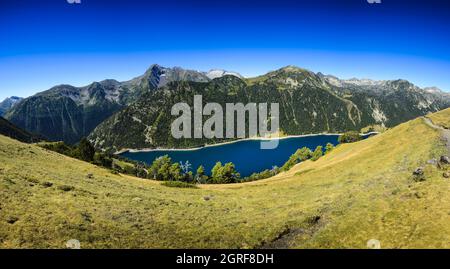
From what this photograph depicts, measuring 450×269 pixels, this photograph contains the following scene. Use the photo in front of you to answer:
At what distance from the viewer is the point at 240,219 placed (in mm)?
34250

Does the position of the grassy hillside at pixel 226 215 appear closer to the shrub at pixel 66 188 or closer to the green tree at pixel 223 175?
the shrub at pixel 66 188

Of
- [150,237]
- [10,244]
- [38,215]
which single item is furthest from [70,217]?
[150,237]

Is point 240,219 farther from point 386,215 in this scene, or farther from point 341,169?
point 341,169

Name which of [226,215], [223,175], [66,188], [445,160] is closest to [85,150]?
[223,175]

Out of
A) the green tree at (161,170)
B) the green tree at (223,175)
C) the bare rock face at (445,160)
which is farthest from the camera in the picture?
the green tree at (161,170)

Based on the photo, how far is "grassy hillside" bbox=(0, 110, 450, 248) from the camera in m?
25.9

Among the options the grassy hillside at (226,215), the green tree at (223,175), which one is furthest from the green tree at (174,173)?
the grassy hillside at (226,215)

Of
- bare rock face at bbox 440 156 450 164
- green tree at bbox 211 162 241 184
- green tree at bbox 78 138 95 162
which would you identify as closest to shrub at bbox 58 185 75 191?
bare rock face at bbox 440 156 450 164

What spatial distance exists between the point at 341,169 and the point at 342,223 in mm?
39192

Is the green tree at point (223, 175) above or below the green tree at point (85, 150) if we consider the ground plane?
below

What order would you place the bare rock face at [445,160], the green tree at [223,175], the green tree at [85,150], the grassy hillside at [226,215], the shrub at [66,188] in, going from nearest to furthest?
1. the grassy hillside at [226,215]
2. the shrub at [66,188]
3. the bare rock face at [445,160]
4. the green tree at [85,150]
5. the green tree at [223,175]

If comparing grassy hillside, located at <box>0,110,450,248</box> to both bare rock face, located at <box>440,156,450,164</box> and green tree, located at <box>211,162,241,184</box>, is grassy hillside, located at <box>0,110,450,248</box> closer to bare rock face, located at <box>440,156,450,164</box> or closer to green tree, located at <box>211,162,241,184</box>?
bare rock face, located at <box>440,156,450,164</box>

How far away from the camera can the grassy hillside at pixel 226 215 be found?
25922mm

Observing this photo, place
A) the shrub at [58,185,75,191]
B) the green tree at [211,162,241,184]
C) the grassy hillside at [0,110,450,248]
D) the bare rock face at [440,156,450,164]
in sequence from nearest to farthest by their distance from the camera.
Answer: the grassy hillside at [0,110,450,248]
the shrub at [58,185,75,191]
the bare rock face at [440,156,450,164]
the green tree at [211,162,241,184]
